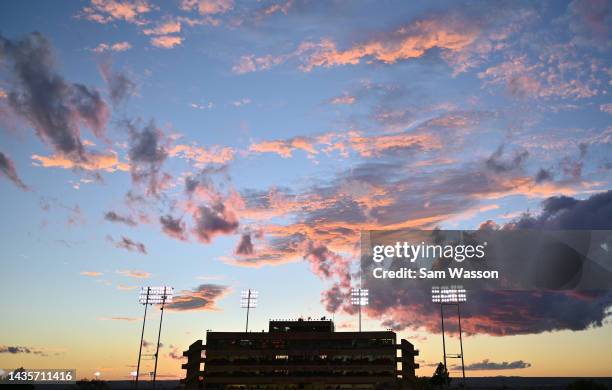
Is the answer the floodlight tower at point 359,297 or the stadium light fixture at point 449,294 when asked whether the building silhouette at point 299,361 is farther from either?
the stadium light fixture at point 449,294

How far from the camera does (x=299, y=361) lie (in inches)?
5443

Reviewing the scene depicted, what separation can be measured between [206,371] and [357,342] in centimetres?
3958

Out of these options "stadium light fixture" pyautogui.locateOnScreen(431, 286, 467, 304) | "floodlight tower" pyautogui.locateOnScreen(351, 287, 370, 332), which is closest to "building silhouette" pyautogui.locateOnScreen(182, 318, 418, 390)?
"floodlight tower" pyautogui.locateOnScreen(351, 287, 370, 332)

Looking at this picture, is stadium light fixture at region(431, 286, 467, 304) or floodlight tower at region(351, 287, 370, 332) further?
floodlight tower at region(351, 287, 370, 332)

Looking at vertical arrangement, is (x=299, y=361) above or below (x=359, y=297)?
below

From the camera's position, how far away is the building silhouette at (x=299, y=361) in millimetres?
135625

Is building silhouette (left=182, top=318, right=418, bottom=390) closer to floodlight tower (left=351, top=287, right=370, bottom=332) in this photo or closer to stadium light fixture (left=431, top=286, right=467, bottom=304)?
floodlight tower (left=351, top=287, right=370, bottom=332)

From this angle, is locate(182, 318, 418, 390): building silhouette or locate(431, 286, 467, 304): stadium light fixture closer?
locate(431, 286, 467, 304): stadium light fixture

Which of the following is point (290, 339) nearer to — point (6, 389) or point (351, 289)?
point (351, 289)

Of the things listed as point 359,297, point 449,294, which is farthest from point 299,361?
point 449,294

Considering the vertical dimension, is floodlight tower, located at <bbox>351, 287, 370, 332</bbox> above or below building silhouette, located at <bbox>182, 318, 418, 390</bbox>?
above

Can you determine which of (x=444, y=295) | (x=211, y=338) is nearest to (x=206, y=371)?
Result: (x=211, y=338)

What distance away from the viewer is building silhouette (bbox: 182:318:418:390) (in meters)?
136

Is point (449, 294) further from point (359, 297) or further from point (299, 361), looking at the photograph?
point (299, 361)
